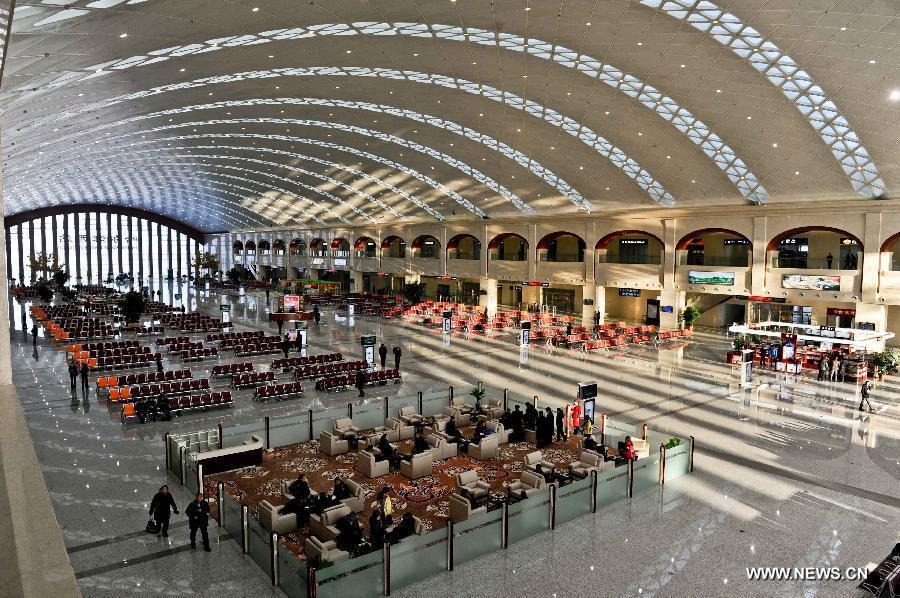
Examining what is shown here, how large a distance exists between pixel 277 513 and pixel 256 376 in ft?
39.6

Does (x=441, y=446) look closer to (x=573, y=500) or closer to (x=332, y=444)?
(x=332, y=444)

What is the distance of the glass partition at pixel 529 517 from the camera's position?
32.9 ft

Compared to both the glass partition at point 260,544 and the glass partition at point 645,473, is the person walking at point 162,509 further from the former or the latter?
the glass partition at point 645,473

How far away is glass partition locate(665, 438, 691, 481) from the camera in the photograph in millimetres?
12758

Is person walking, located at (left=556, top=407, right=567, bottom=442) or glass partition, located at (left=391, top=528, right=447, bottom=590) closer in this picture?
glass partition, located at (left=391, top=528, right=447, bottom=590)

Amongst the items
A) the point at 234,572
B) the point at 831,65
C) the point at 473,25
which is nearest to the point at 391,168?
the point at 473,25

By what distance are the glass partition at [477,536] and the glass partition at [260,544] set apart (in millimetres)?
2812

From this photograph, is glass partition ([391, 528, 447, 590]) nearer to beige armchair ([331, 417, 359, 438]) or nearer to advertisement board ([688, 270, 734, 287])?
beige armchair ([331, 417, 359, 438])

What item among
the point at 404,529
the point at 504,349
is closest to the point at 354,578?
the point at 404,529

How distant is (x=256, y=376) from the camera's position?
856 inches

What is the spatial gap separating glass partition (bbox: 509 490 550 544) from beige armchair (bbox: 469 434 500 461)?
402 cm

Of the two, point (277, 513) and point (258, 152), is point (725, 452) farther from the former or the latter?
point (258, 152)

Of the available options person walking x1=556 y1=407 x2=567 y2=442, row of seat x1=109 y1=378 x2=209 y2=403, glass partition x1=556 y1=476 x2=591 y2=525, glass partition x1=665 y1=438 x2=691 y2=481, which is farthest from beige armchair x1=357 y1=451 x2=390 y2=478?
row of seat x1=109 y1=378 x2=209 y2=403

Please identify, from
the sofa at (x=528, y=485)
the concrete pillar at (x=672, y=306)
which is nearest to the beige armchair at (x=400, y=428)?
the sofa at (x=528, y=485)
